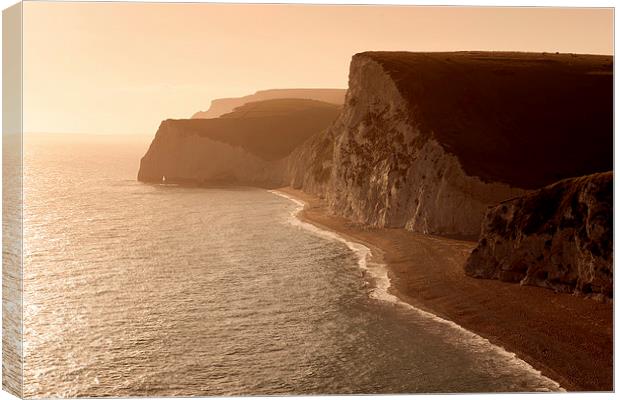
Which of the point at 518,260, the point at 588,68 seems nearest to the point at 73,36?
the point at 518,260

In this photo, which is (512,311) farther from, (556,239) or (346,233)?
(346,233)

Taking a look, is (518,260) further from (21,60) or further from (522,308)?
(21,60)

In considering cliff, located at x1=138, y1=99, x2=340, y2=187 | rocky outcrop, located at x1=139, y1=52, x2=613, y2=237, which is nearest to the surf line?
rocky outcrop, located at x1=139, y1=52, x2=613, y2=237

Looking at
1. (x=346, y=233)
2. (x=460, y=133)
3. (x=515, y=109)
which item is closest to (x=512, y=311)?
(x=460, y=133)

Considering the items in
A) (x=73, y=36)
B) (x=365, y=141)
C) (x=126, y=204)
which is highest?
A: (x=73, y=36)

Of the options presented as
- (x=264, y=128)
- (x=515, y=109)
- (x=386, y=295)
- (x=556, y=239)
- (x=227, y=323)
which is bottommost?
(x=227, y=323)

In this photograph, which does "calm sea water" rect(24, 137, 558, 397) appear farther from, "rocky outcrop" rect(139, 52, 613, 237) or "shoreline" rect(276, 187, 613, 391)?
"rocky outcrop" rect(139, 52, 613, 237)
